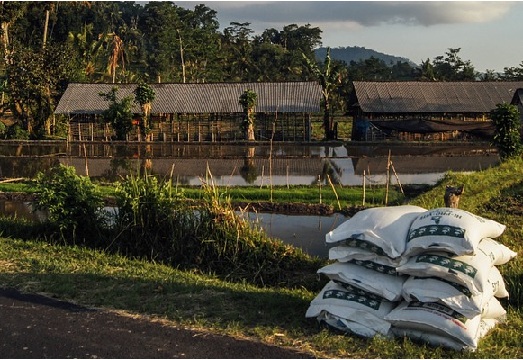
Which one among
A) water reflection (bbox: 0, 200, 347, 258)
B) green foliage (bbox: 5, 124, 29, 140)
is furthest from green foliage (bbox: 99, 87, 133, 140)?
water reflection (bbox: 0, 200, 347, 258)

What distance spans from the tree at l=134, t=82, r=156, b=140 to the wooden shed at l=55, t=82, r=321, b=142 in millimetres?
839

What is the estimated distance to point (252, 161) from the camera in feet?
78.0

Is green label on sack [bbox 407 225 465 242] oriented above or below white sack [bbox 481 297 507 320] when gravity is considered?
above

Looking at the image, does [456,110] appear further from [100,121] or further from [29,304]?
[29,304]

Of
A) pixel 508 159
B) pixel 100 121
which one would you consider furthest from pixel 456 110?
pixel 100 121

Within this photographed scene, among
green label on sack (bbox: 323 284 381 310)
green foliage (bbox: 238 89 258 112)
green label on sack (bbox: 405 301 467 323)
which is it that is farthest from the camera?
green foliage (bbox: 238 89 258 112)

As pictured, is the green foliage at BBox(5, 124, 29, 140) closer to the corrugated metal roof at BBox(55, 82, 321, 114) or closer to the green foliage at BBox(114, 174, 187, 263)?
the corrugated metal roof at BBox(55, 82, 321, 114)

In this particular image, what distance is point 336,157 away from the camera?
25.1 meters

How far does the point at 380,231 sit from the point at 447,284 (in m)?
0.74

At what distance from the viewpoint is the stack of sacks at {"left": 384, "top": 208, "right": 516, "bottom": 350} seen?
184 inches

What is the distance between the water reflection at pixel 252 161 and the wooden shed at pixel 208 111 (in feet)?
7.47

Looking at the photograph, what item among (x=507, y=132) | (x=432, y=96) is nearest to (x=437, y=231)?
(x=507, y=132)

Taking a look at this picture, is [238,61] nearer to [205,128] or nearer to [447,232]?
[205,128]

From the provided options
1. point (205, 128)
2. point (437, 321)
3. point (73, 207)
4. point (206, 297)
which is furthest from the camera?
point (205, 128)
